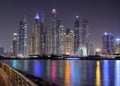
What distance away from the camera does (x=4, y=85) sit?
62.2 ft

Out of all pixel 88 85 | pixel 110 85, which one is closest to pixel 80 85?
pixel 88 85

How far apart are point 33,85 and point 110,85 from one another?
49.0m

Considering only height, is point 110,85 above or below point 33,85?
below

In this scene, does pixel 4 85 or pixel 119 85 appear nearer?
pixel 4 85

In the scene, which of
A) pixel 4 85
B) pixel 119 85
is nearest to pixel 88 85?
pixel 119 85

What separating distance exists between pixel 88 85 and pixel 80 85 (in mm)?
1382

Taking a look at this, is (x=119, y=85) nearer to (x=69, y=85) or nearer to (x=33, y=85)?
(x=69, y=85)

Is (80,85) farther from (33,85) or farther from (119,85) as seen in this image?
(33,85)

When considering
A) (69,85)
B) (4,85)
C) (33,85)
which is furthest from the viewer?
(69,85)

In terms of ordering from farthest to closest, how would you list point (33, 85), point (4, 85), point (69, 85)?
point (69, 85) < point (4, 85) < point (33, 85)

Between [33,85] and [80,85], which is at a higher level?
[33,85]

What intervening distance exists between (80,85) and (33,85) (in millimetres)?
47754

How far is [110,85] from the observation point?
189 feet

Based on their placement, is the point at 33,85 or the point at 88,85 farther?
the point at 88,85
